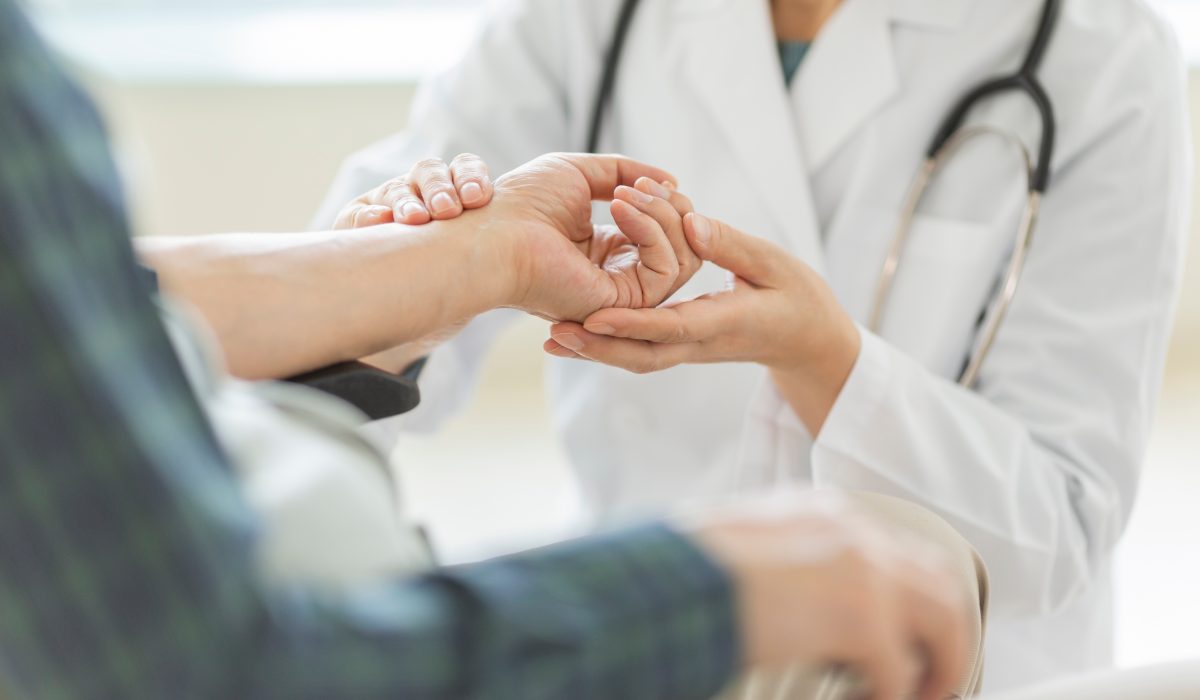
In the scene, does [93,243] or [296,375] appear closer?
[93,243]

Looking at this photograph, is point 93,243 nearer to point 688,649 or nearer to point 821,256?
point 688,649

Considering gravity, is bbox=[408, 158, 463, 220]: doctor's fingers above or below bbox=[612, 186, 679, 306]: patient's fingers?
above

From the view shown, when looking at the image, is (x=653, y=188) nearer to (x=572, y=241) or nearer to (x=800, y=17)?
(x=572, y=241)

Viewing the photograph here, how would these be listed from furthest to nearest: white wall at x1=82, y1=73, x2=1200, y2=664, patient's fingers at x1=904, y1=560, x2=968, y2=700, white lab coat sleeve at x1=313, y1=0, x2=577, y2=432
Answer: white wall at x1=82, y1=73, x2=1200, y2=664 < white lab coat sleeve at x1=313, y1=0, x2=577, y2=432 < patient's fingers at x1=904, y1=560, x2=968, y2=700

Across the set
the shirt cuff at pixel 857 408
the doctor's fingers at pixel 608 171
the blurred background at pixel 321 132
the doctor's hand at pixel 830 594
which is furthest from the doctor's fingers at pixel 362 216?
the blurred background at pixel 321 132

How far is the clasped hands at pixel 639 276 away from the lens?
2.58 feet

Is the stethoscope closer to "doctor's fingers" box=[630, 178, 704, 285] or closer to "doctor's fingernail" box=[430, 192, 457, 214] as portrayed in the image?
"doctor's fingers" box=[630, 178, 704, 285]

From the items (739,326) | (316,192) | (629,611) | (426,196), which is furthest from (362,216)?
(316,192)

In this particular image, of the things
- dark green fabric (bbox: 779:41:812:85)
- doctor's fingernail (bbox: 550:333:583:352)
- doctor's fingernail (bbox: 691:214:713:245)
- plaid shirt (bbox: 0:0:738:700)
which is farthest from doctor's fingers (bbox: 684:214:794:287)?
plaid shirt (bbox: 0:0:738:700)

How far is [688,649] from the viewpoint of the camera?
1.32 ft

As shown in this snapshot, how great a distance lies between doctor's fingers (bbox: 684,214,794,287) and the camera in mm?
800

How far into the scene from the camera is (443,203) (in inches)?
31.2

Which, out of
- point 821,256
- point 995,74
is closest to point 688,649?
point 821,256

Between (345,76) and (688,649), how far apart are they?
1.92 m
